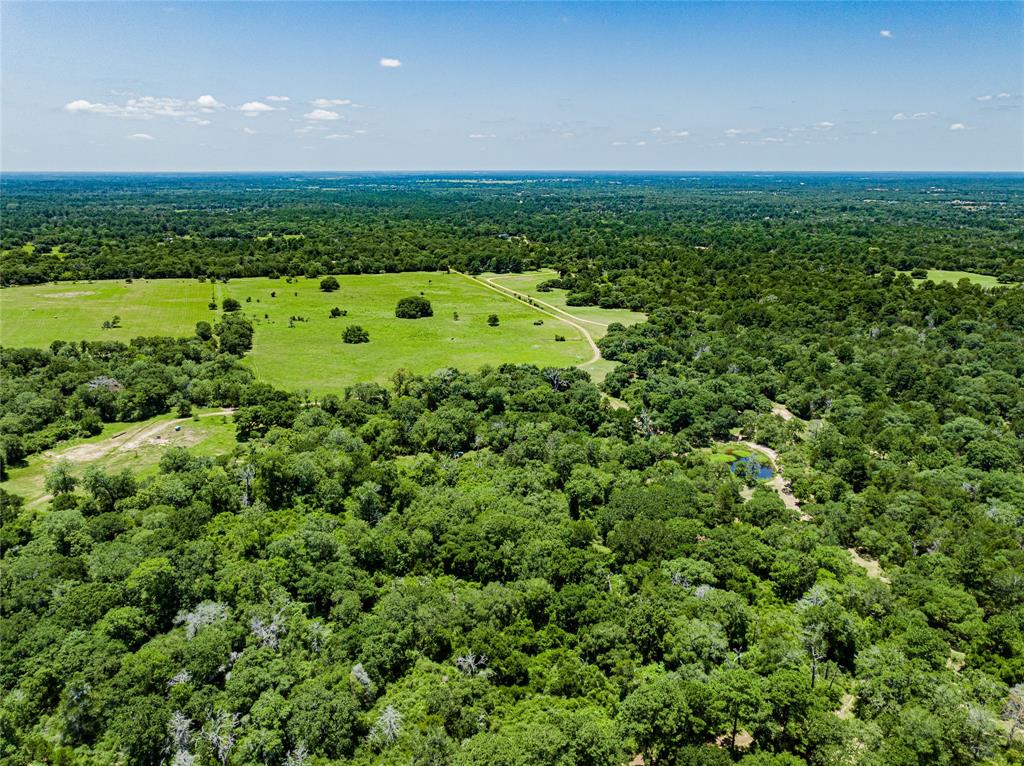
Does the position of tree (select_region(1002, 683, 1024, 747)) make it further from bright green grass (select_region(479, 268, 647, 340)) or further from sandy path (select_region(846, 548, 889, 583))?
bright green grass (select_region(479, 268, 647, 340))

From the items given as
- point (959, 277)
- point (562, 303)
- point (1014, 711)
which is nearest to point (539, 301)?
point (562, 303)

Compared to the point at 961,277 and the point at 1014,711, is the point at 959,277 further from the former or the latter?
the point at 1014,711

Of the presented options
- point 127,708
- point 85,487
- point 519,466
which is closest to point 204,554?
point 127,708

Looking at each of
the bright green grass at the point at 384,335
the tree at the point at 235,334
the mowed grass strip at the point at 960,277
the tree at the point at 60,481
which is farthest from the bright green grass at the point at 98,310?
the mowed grass strip at the point at 960,277

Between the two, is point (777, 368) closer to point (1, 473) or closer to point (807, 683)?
point (807, 683)

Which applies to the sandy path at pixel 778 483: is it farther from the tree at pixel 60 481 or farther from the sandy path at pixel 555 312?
the tree at pixel 60 481
